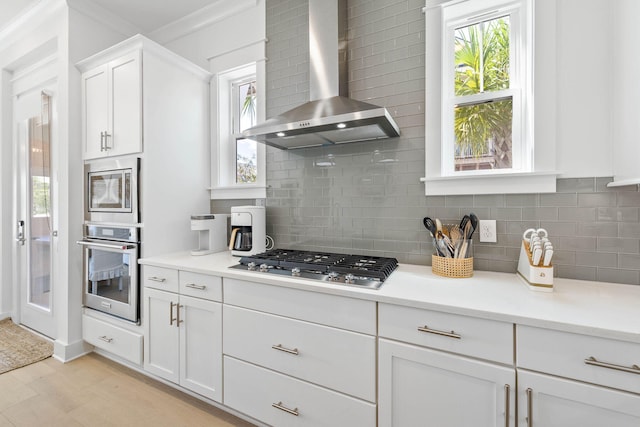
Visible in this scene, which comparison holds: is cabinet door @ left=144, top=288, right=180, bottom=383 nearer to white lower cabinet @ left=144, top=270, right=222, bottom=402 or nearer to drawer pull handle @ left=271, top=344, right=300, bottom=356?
white lower cabinet @ left=144, top=270, right=222, bottom=402

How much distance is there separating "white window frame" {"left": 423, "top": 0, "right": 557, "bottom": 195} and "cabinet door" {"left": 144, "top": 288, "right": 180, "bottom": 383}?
1835mm

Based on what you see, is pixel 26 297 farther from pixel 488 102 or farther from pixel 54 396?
pixel 488 102

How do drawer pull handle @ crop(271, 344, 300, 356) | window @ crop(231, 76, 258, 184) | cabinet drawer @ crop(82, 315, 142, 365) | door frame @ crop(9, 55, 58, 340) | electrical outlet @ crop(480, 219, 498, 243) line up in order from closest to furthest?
drawer pull handle @ crop(271, 344, 300, 356), electrical outlet @ crop(480, 219, 498, 243), cabinet drawer @ crop(82, 315, 142, 365), window @ crop(231, 76, 258, 184), door frame @ crop(9, 55, 58, 340)

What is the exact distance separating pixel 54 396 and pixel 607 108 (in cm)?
366

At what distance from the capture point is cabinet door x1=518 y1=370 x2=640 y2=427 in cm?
88

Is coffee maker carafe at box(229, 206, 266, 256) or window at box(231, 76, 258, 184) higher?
window at box(231, 76, 258, 184)

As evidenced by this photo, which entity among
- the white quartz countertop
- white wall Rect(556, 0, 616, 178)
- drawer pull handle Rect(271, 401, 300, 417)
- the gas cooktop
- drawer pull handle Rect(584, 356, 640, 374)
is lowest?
drawer pull handle Rect(271, 401, 300, 417)

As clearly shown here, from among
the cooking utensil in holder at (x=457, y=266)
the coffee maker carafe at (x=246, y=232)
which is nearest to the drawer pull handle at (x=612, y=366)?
the cooking utensil in holder at (x=457, y=266)

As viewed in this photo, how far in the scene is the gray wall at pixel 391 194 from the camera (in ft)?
4.68

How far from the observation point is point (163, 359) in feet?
6.30

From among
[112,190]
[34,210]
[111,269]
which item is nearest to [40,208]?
[34,210]

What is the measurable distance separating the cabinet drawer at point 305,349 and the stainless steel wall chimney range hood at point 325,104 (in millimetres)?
1074

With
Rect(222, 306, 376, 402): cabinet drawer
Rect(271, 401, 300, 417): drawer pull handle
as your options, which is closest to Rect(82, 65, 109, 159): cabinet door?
Rect(222, 306, 376, 402): cabinet drawer

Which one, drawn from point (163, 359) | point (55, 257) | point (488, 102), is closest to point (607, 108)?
point (488, 102)
